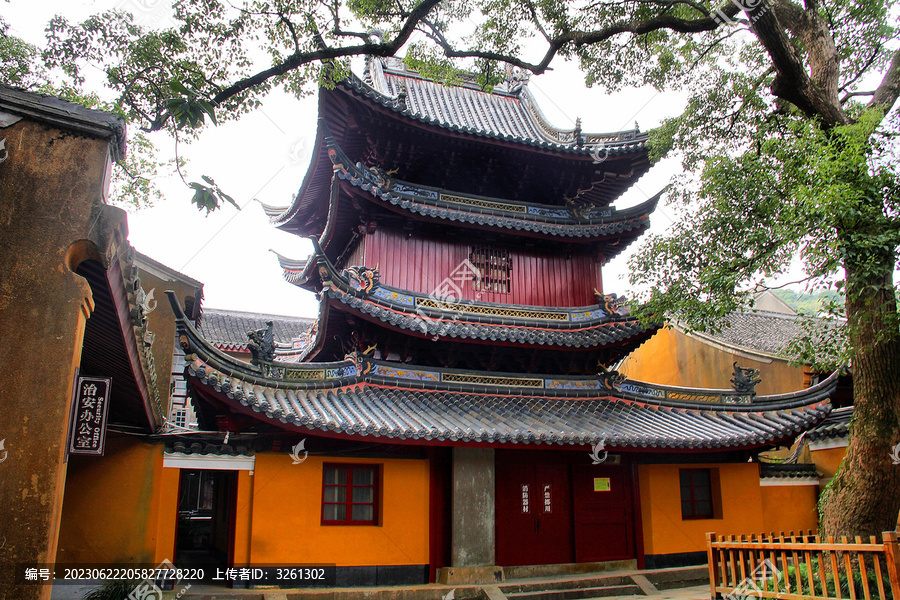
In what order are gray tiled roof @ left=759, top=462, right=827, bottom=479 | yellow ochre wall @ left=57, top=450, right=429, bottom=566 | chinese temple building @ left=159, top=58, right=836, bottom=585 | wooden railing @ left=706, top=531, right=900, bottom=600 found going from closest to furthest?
1. wooden railing @ left=706, top=531, right=900, bottom=600
2. yellow ochre wall @ left=57, top=450, right=429, bottom=566
3. chinese temple building @ left=159, top=58, right=836, bottom=585
4. gray tiled roof @ left=759, top=462, right=827, bottom=479

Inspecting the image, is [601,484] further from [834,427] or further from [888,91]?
[888,91]

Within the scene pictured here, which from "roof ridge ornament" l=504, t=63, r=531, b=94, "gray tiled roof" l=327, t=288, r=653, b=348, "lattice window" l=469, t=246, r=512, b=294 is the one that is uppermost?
"roof ridge ornament" l=504, t=63, r=531, b=94

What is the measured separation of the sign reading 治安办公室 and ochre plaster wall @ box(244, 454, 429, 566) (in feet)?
10.5

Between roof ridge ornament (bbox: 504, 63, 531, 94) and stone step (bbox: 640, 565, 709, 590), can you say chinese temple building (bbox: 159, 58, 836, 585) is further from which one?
roof ridge ornament (bbox: 504, 63, 531, 94)

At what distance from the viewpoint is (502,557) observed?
1038 cm

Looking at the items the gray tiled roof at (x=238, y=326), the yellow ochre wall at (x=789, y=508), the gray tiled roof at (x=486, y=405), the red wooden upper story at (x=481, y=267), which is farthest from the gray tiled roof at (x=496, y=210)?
the gray tiled roof at (x=238, y=326)

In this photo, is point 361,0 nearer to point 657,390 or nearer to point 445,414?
point 445,414

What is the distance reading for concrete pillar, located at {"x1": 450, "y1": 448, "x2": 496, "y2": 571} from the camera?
974 cm

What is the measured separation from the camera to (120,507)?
30.3 feet

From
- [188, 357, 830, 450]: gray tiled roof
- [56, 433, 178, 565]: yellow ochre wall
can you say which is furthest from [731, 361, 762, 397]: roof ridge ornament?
[56, 433, 178, 565]: yellow ochre wall

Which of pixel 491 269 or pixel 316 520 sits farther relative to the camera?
pixel 491 269

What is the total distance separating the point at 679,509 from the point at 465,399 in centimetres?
442

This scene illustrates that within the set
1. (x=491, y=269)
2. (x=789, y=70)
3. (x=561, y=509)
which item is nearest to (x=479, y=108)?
(x=491, y=269)

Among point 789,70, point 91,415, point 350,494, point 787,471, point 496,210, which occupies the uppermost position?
point 496,210
